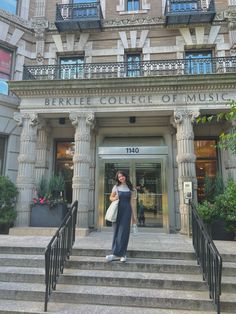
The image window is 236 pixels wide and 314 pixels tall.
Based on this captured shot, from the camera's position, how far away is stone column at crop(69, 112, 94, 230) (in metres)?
8.68

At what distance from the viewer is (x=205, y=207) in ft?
25.9

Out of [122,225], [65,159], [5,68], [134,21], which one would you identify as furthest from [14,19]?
[122,225]

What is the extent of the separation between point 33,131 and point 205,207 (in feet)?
21.2

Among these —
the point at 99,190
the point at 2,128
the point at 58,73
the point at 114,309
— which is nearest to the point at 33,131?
the point at 2,128

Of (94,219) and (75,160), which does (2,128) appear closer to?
(75,160)

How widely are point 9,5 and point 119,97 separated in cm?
725

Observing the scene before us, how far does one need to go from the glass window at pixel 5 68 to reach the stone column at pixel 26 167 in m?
2.35

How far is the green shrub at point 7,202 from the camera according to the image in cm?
858

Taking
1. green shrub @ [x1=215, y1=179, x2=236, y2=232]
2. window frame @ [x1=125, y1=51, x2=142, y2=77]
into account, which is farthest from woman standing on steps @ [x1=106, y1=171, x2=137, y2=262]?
window frame @ [x1=125, y1=51, x2=142, y2=77]

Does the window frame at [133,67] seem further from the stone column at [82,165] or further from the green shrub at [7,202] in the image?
the green shrub at [7,202]

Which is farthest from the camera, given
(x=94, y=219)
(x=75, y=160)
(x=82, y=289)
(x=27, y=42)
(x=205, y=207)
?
(x=27, y=42)

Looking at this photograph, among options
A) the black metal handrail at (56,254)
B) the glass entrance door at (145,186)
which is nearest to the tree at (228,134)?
the black metal handrail at (56,254)

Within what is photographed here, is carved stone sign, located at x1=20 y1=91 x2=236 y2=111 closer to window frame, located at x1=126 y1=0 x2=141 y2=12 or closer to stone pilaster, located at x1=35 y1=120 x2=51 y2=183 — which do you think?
stone pilaster, located at x1=35 y1=120 x2=51 y2=183

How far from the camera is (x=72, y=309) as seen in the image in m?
4.09
